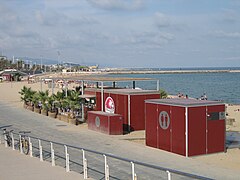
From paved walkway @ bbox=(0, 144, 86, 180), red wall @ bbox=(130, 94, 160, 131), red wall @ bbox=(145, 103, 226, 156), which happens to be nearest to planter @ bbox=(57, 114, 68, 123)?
red wall @ bbox=(130, 94, 160, 131)

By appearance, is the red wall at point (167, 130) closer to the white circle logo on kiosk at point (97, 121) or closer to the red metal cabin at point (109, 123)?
the red metal cabin at point (109, 123)

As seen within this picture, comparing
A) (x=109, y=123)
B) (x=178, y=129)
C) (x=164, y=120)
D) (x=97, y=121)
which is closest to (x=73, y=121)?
(x=97, y=121)

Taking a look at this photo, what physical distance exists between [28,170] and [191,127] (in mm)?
8122

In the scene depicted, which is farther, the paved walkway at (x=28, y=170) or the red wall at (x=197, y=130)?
the red wall at (x=197, y=130)

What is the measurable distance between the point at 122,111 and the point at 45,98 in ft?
37.3

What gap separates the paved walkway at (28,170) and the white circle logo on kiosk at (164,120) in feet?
22.4

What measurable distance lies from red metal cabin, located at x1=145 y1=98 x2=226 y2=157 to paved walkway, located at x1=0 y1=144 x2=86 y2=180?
6.65 metres

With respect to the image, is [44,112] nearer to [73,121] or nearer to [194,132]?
[73,121]

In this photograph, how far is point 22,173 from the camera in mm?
11617

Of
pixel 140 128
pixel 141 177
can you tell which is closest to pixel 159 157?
pixel 141 177

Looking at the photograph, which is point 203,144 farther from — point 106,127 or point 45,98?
point 45,98

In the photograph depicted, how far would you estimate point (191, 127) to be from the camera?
58.5 feet

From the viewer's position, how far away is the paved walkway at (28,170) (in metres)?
11.1

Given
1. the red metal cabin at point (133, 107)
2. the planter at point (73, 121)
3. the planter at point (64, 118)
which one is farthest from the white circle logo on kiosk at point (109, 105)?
the planter at point (64, 118)
